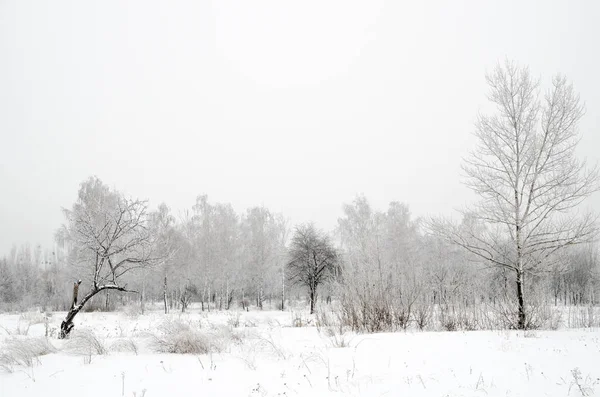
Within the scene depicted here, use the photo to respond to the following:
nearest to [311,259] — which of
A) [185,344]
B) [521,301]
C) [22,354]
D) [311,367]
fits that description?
[521,301]

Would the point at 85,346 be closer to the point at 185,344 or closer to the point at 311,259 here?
the point at 185,344

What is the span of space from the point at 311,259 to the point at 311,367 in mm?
28143

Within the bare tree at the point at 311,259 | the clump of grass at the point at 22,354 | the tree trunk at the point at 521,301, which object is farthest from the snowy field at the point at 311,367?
the bare tree at the point at 311,259

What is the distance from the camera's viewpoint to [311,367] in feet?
19.9

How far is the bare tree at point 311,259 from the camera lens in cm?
3322

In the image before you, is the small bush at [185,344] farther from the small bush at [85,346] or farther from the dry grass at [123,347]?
the small bush at [85,346]

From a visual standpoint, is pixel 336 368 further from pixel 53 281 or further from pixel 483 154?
pixel 53 281

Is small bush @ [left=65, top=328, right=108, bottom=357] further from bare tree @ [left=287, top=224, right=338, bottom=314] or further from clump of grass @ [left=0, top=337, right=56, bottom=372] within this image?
bare tree @ [left=287, top=224, right=338, bottom=314]

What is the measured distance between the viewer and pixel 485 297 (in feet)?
36.8

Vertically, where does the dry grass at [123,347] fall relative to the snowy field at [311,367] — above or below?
below

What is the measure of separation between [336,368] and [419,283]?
5.84m

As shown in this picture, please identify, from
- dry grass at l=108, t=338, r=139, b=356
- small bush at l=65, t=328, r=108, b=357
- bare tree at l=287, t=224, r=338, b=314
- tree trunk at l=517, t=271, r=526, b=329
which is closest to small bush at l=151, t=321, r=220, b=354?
dry grass at l=108, t=338, r=139, b=356

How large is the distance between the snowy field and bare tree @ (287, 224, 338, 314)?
25.3 metres

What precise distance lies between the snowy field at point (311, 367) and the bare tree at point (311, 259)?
25261mm
